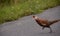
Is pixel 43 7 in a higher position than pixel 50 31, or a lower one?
lower

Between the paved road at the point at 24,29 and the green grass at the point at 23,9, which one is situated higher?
the paved road at the point at 24,29

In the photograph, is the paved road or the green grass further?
the green grass

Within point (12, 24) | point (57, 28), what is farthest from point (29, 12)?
point (57, 28)

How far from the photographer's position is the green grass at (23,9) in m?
11.2

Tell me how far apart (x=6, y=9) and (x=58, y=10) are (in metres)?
2.37

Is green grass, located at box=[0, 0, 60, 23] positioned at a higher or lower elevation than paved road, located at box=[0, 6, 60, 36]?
lower

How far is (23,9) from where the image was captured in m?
12.3

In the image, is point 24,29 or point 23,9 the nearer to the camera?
point 24,29

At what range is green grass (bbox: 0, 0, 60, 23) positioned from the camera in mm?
11154

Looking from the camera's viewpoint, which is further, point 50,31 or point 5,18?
point 5,18

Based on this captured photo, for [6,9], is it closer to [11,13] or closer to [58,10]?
[11,13]

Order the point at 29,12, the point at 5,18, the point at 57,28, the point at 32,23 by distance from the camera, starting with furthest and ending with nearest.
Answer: the point at 29,12, the point at 5,18, the point at 32,23, the point at 57,28

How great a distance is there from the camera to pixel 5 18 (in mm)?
10922

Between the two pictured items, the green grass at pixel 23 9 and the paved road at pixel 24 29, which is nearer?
the paved road at pixel 24 29
